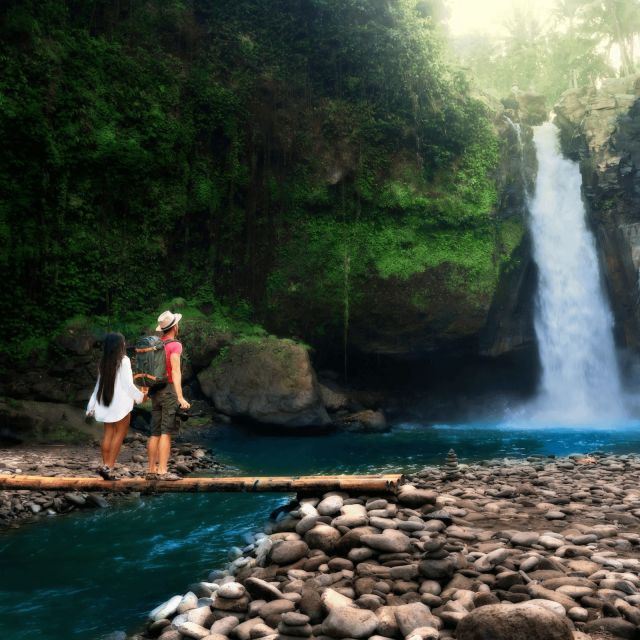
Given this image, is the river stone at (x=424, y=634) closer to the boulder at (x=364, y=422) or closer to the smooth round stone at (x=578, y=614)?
the smooth round stone at (x=578, y=614)

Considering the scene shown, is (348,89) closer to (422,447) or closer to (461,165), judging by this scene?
(461,165)

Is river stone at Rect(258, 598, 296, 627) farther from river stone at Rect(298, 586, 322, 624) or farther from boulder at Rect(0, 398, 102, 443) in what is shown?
boulder at Rect(0, 398, 102, 443)

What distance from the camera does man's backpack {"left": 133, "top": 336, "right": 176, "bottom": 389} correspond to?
6.92 meters

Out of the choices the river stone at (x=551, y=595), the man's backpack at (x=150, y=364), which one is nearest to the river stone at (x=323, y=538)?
the river stone at (x=551, y=595)

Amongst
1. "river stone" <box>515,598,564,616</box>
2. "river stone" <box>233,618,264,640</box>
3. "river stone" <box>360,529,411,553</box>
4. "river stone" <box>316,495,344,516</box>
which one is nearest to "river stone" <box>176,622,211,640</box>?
"river stone" <box>233,618,264,640</box>

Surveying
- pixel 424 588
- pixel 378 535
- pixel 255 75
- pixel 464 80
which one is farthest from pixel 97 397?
pixel 464 80

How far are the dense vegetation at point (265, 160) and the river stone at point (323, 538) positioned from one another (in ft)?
51.3

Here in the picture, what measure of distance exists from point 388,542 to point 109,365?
407 cm

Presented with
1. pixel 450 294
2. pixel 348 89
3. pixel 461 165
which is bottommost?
pixel 450 294

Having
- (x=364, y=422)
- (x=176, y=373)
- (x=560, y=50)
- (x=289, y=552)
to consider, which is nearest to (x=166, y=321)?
(x=176, y=373)

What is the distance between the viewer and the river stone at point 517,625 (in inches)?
127

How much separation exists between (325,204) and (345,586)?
61.9 feet

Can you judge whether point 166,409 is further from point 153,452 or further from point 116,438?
point 116,438

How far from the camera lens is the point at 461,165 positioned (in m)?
22.5
